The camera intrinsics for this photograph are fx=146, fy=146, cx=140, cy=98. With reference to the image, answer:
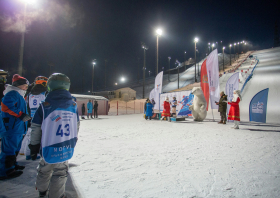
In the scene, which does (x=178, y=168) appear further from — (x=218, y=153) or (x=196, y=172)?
(x=218, y=153)

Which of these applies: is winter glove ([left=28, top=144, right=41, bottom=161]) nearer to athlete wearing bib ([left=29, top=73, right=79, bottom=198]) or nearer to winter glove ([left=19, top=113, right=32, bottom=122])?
athlete wearing bib ([left=29, top=73, right=79, bottom=198])

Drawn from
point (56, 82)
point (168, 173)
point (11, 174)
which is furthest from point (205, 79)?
point (11, 174)

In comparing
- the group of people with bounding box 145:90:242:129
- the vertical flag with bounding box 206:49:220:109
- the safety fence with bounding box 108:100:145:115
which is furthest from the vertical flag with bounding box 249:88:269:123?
the safety fence with bounding box 108:100:145:115

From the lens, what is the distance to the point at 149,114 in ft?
37.0

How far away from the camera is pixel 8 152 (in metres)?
2.32

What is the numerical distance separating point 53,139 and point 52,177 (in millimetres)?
424

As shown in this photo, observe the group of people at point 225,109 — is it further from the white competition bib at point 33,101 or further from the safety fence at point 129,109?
the safety fence at point 129,109

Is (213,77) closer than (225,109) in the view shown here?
No

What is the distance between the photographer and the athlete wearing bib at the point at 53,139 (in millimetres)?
1494

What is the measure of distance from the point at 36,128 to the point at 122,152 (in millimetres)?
2255

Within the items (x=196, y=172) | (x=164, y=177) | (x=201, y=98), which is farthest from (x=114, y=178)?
(x=201, y=98)

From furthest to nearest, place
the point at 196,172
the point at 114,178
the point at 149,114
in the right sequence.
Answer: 1. the point at 149,114
2. the point at 196,172
3. the point at 114,178

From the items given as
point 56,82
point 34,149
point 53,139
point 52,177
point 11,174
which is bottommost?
point 11,174

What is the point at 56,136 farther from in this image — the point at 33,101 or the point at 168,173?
the point at 33,101
